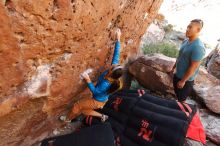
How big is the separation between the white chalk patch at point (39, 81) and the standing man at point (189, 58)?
1988 mm

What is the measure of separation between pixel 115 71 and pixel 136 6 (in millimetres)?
1064

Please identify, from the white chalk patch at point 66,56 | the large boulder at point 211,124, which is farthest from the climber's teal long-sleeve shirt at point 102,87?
the large boulder at point 211,124

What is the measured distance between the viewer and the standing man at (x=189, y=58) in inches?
136

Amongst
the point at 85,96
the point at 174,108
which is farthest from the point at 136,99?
the point at 85,96

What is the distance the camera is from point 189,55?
3.61m

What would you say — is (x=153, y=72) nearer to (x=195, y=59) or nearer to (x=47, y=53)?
(x=195, y=59)

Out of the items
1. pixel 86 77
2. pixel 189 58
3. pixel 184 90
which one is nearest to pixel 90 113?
pixel 86 77

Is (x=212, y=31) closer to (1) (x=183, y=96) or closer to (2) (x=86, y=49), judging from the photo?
(1) (x=183, y=96)

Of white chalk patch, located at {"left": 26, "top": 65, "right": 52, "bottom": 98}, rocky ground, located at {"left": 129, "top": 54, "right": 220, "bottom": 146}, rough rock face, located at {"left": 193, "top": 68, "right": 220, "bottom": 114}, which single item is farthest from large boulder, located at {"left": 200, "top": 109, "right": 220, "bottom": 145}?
white chalk patch, located at {"left": 26, "top": 65, "right": 52, "bottom": 98}

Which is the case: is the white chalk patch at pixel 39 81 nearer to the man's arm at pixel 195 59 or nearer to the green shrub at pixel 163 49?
the man's arm at pixel 195 59

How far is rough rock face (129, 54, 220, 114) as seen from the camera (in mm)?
4613

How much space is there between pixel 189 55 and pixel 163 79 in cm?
121

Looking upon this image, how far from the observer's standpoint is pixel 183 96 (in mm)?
4035

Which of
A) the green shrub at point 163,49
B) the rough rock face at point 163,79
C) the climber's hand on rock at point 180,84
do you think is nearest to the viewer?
the climber's hand on rock at point 180,84
